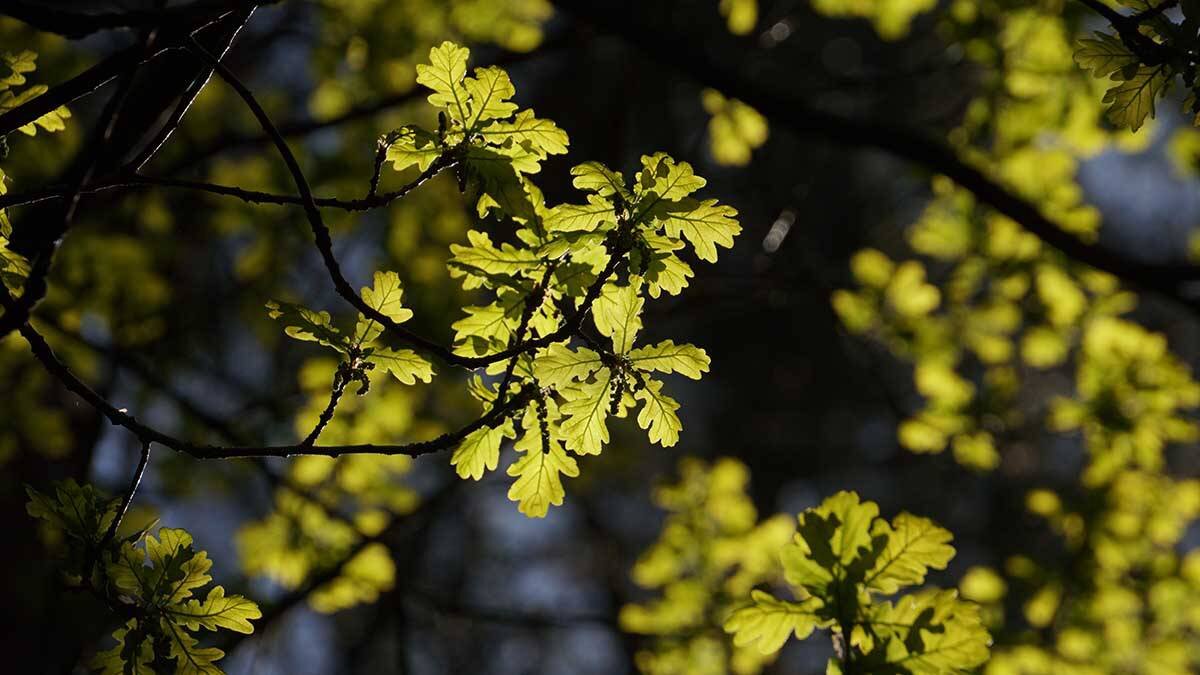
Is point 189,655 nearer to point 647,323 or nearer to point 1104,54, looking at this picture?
point 1104,54

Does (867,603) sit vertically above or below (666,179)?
below

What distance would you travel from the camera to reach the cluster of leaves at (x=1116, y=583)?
144 inches

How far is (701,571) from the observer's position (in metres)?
3.79

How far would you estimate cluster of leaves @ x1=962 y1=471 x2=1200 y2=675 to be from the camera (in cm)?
366

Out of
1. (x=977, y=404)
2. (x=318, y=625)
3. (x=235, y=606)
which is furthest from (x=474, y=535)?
(x=235, y=606)

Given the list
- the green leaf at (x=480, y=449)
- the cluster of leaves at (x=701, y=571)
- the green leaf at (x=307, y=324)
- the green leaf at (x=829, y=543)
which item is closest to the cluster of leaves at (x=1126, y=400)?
the cluster of leaves at (x=701, y=571)

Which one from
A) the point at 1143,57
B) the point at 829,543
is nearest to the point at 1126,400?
the point at 829,543

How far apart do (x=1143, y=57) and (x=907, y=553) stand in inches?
37.6

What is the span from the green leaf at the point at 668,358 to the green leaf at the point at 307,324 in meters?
0.47

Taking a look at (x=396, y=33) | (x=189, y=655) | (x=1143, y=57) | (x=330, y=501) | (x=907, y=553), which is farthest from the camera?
(x=396, y=33)

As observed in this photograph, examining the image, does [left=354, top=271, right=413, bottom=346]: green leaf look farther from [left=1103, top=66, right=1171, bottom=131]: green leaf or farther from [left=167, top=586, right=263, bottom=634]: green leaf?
[left=1103, top=66, right=1171, bottom=131]: green leaf

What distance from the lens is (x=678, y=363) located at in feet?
4.87

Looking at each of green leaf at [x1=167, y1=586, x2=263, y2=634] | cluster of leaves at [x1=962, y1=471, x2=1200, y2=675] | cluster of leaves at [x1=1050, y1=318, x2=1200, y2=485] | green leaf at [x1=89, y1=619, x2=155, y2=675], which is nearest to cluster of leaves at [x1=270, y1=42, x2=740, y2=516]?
green leaf at [x1=167, y1=586, x2=263, y2=634]

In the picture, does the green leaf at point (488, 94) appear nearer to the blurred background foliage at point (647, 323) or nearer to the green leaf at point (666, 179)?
the green leaf at point (666, 179)
